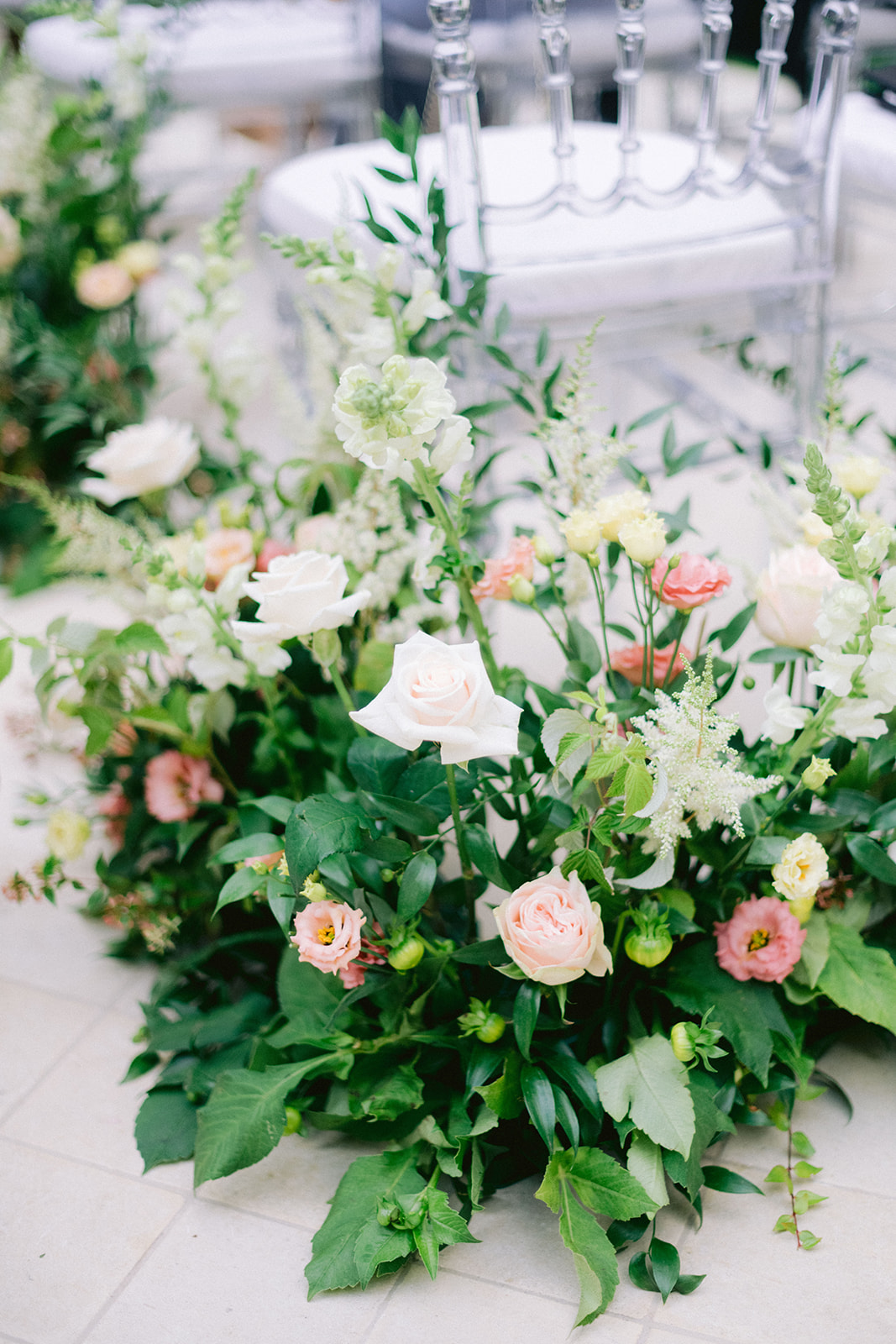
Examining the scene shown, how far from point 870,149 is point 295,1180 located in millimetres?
1655

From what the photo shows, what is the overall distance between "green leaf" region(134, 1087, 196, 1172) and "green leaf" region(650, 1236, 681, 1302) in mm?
418

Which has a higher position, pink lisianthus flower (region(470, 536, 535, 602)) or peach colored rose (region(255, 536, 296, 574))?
pink lisianthus flower (region(470, 536, 535, 602))

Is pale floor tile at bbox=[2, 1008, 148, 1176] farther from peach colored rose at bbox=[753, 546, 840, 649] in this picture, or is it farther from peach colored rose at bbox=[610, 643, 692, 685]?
peach colored rose at bbox=[753, 546, 840, 649]

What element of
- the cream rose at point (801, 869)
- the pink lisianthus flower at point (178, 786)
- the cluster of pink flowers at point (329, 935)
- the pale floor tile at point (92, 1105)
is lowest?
the pale floor tile at point (92, 1105)

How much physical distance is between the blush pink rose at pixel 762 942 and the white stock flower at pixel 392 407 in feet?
1.59

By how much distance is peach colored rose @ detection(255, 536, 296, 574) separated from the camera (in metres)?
1.26

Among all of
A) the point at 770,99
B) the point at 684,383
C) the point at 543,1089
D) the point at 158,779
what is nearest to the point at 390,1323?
the point at 543,1089

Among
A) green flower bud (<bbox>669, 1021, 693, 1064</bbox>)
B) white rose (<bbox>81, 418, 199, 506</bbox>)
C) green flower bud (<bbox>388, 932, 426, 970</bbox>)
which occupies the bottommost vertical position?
green flower bud (<bbox>669, 1021, 693, 1064</bbox>)

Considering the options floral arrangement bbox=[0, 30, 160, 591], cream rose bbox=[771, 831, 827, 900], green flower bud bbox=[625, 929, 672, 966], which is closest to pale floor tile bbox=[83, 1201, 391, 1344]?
green flower bud bbox=[625, 929, 672, 966]

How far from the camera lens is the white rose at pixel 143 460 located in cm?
132

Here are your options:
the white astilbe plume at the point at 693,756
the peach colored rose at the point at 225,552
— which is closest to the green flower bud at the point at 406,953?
the white astilbe plume at the point at 693,756

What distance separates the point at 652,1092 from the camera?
90 centimetres

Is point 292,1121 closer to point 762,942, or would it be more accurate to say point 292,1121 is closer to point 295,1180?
point 295,1180

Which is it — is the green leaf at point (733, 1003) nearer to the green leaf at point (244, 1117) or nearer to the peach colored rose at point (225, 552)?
the green leaf at point (244, 1117)
